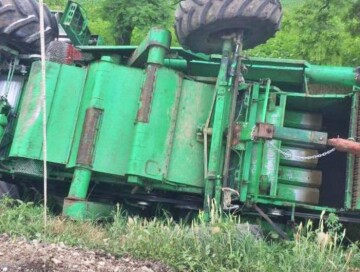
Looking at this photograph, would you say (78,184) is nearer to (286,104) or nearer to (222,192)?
(222,192)

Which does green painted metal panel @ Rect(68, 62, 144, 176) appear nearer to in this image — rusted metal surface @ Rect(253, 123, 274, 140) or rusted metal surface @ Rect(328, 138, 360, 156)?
rusted metal surface @ Rect(253, 123, 274, 140)

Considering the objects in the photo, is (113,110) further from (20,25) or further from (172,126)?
(20,25)

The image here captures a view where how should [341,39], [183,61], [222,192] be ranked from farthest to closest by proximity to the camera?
[341,39] < [183,61] < [222,192]

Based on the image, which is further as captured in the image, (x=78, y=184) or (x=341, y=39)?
(x=341, y=39)

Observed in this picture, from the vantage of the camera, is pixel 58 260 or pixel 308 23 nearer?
pixel 58 260

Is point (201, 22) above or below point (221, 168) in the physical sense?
above

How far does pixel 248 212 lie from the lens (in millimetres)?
5098

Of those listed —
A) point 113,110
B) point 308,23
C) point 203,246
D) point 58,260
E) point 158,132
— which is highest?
point 308,23

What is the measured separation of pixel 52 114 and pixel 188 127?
1119 mm

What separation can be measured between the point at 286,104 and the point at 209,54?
31.6 inches

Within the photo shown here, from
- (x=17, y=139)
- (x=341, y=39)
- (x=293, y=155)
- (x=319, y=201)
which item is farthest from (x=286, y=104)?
(x=341, y=39)

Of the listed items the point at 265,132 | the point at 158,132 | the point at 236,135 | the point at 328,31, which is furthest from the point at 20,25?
the point at 328,31

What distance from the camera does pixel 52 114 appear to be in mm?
5129

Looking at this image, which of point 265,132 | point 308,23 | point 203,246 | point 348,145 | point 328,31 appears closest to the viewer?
point 203,246
